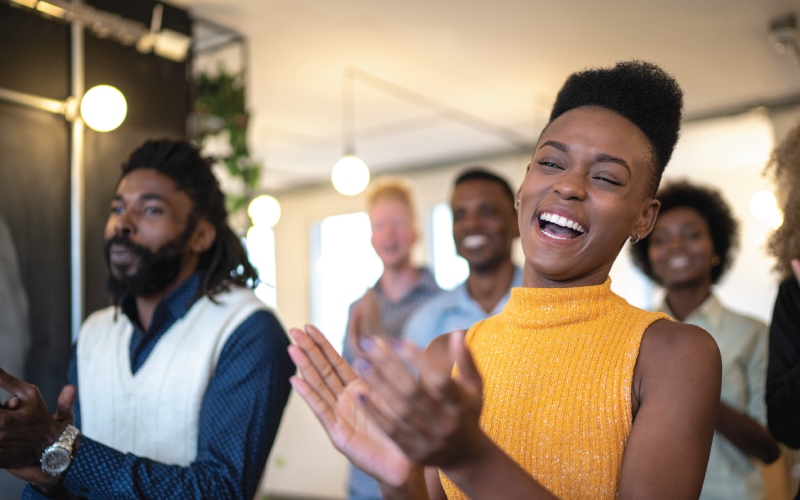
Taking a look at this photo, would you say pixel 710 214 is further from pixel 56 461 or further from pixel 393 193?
pixel 56 461

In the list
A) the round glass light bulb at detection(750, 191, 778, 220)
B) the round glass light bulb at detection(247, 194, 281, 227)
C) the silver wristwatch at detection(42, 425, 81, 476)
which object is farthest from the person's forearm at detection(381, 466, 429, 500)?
the round glass light bulb at detection(750, 191, 778, 220)

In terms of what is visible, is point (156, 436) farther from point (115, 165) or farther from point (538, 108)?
point (538, 108)

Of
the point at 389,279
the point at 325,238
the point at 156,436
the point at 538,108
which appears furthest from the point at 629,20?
the point at 325,238

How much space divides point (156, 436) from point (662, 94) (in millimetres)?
1546

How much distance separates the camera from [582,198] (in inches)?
43.4

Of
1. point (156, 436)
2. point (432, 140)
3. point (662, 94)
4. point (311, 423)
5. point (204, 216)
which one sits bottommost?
point (311, 423)

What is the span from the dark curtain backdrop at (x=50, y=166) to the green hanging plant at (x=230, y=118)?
1.47ft

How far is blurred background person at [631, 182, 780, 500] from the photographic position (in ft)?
6.96

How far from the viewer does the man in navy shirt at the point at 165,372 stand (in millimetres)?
1467

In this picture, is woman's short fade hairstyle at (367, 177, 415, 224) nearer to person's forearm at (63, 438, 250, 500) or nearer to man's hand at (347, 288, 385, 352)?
man's hand at (347, 288, 385, 352)

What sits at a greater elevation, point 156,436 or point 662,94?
point 662,94

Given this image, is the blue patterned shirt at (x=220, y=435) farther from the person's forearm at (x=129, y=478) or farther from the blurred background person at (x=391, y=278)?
the blurred background person at (x=391, y=278)

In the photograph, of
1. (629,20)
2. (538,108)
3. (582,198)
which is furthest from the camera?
(538,108)

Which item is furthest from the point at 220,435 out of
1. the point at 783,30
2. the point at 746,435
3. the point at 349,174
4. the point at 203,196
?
the point at 783,30
